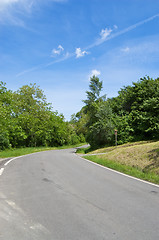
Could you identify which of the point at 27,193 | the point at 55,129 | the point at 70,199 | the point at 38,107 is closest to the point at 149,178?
the point at 70,199

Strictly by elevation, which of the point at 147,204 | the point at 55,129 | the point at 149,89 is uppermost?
the point at 149,89

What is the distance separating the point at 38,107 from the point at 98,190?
121 ft

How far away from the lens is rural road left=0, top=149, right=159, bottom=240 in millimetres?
3314

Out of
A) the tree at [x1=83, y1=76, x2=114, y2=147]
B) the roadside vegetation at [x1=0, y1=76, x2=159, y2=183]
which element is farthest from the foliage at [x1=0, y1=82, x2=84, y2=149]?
the tree at [x1=83, y1=76, x2=114, y2=147]

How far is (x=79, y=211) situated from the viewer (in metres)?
4.32

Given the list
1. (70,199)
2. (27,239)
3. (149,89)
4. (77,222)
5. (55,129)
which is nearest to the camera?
(27,239)

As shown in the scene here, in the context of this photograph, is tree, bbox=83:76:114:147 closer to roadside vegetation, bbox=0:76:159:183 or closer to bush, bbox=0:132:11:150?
roadside vegetation, bbox=0:76:159:183

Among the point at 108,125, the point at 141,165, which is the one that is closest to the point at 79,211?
the point at 141,165

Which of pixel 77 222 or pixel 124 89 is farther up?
pixel 124 89

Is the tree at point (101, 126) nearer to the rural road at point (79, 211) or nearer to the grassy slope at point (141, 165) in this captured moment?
the grassy slope at point (141, 165)

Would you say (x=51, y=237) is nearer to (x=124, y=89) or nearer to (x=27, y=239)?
(x=27, y=239)

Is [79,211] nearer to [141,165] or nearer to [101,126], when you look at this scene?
[141,165]

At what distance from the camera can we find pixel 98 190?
6043 mm

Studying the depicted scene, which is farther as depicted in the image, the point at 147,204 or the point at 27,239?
the point at 147,204
